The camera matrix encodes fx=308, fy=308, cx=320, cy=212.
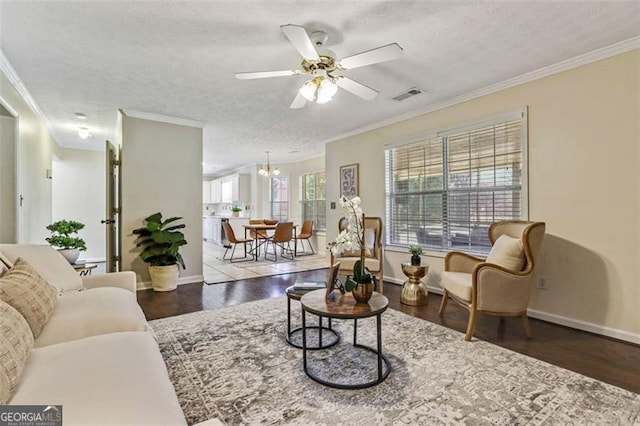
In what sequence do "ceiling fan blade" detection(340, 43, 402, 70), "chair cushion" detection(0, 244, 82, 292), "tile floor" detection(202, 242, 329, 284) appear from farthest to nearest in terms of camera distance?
"tile floor" detection(202, 242, 329, 284) < "chair cushion" detection(0, 244, 82, 292) < "ceiling fan blade" detection(340, 43, 402, 70)

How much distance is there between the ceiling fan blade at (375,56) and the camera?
Answer: 78.0 inches

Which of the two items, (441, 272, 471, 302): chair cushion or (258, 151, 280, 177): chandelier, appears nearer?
(441, 272, 471, 302): chair cushion

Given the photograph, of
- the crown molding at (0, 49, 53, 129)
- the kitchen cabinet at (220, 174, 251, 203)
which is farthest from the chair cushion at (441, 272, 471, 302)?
→ the kitchen cabinet at (220, 174, 251, 203)

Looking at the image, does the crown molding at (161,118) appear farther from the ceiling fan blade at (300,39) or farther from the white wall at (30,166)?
the ceiling fan blade at (300,39)

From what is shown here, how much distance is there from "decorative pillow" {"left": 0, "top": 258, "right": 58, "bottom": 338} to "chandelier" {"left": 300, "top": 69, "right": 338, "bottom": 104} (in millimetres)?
2109

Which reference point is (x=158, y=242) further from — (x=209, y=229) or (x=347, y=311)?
(x=209, y=229)

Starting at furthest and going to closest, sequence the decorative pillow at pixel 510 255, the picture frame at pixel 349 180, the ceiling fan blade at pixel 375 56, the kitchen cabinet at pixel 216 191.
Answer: the kitchen cabinet at pixel 216 191, the picture frame at pixel 349 180, the decorative pillow at pixel 510 255, the ceiling fan blade at pixel 375 56

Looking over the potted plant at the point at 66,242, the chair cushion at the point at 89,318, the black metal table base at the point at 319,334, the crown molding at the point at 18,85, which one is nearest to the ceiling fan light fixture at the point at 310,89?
the black metal table base at the point at 319,334

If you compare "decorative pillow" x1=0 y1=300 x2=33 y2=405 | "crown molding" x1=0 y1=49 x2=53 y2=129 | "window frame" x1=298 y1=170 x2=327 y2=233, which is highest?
"crown molding" x1=0 y1=49 x2=53 y2=129

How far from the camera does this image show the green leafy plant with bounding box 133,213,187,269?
161 inches

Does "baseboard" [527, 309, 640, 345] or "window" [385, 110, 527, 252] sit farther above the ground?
"window" [385, 110, 527, 252]

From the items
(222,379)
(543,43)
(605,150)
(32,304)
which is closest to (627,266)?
(605,150)

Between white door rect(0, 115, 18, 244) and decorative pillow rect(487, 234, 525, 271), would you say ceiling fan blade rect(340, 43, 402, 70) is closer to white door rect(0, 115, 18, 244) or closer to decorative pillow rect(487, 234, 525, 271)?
decorative pillow rect(487, 234, 525, 271)

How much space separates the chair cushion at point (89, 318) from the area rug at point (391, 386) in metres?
0.49
